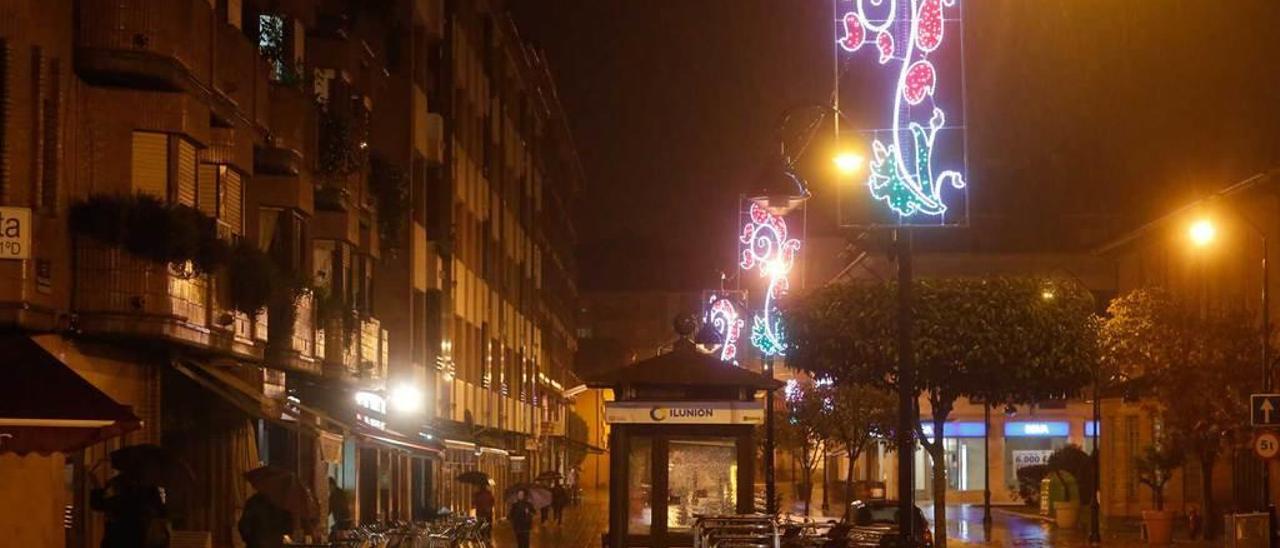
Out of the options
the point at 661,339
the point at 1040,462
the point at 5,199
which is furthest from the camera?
the point at 661,339

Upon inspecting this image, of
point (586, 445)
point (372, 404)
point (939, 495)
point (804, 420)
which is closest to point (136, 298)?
point (939, 495)

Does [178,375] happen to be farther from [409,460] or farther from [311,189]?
[409,460]

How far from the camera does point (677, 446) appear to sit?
24266mm

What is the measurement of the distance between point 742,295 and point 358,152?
44.5 ft

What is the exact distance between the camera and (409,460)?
146 ft

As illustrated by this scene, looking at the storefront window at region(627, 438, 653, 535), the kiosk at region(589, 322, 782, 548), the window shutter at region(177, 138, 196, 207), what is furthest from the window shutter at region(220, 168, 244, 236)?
the storefront window at region(627, 438, 653, 535)

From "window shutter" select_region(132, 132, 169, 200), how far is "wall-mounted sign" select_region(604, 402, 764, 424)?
20.5 feet

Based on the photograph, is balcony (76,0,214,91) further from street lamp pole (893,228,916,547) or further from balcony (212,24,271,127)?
street lamp pole (893,228,916,547)

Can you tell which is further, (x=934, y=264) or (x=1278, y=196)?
(x=934, y=264)

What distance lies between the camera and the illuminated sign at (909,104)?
20.6 metres

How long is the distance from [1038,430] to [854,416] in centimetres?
2335

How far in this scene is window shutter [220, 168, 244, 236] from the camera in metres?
24.0

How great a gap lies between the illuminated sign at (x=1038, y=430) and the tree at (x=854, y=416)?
18603 mm

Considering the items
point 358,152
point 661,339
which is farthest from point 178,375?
point 661,339
